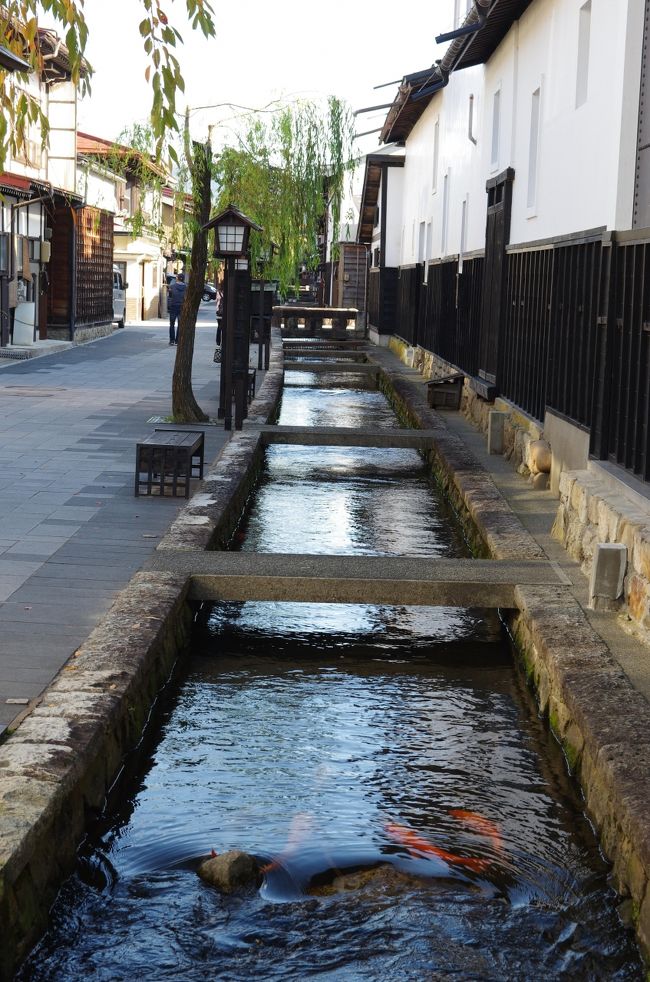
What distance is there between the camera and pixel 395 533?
33.5 ft

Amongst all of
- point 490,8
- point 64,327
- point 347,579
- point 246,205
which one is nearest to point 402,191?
point 64,327

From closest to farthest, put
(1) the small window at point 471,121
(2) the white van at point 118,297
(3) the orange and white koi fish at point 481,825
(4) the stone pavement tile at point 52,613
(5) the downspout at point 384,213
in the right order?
(3) the orange and white koi fish at point 481,825 < (4) the stone pavement tile at point 52,613 < (1) the small window at point 471,121 < (5) the downspout at point 384,213 < (2) the white van at point 118,297

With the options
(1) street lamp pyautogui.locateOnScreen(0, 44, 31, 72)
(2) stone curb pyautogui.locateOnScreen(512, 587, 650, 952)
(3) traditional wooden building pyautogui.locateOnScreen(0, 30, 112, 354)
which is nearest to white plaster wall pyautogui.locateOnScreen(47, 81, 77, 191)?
(3) traditional wooden building pyautogui.locateOnScreen(0, 30, 112, 354)

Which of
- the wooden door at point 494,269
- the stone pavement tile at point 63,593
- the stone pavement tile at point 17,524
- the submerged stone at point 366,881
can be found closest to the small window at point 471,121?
the wooden door at point 494,269

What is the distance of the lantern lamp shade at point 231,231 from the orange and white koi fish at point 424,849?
9.89 metres

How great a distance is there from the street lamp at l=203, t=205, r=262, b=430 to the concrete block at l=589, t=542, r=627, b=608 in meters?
7.89

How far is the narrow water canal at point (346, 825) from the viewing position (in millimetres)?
3879

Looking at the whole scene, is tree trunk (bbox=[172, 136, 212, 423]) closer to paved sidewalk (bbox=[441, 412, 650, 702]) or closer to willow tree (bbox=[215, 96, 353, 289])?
willow tree (bbox=[215, 96, 353, 289])

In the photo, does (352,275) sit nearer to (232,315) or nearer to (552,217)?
(232,315)

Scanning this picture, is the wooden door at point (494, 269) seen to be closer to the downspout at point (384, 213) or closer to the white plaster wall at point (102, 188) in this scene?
the downspout at point (384, 213)

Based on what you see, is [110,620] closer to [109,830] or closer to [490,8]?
[109,830]

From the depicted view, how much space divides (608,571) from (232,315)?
818 cm

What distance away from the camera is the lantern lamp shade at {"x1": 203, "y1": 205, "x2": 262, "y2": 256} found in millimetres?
13742

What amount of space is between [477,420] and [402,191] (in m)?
19.8
